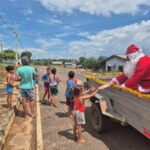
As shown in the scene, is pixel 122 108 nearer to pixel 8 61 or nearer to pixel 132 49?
pixel 132 49

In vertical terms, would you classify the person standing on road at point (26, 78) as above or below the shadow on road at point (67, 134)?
above

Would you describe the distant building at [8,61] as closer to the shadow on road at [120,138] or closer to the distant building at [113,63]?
the distant building at [113,63]

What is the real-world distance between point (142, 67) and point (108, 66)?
48429 mm

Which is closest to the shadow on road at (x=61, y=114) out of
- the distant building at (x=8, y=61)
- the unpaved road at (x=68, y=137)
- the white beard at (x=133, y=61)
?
the unpaved road at (x=68, y=137)

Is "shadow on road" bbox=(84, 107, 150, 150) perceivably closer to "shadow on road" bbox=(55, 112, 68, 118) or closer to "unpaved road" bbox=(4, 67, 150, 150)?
"unpaved road" bbox=(4, 67, 150, 150)

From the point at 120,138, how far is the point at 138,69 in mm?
2065

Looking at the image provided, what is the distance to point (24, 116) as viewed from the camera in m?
8.91

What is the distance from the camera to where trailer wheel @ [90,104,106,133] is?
6582mm

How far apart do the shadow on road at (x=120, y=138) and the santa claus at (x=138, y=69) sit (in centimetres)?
136

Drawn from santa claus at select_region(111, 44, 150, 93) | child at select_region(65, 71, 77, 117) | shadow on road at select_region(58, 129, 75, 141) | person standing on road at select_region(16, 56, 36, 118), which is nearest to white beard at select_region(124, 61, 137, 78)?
santa claus at select_region(111, 44, 150, 93)

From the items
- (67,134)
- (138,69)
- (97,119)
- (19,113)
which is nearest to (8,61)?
(19,113)

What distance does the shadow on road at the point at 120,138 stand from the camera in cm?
584

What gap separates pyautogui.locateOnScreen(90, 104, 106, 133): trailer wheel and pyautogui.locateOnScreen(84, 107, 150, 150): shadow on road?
0.51 feet

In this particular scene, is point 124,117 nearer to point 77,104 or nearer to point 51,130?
point 77,104
